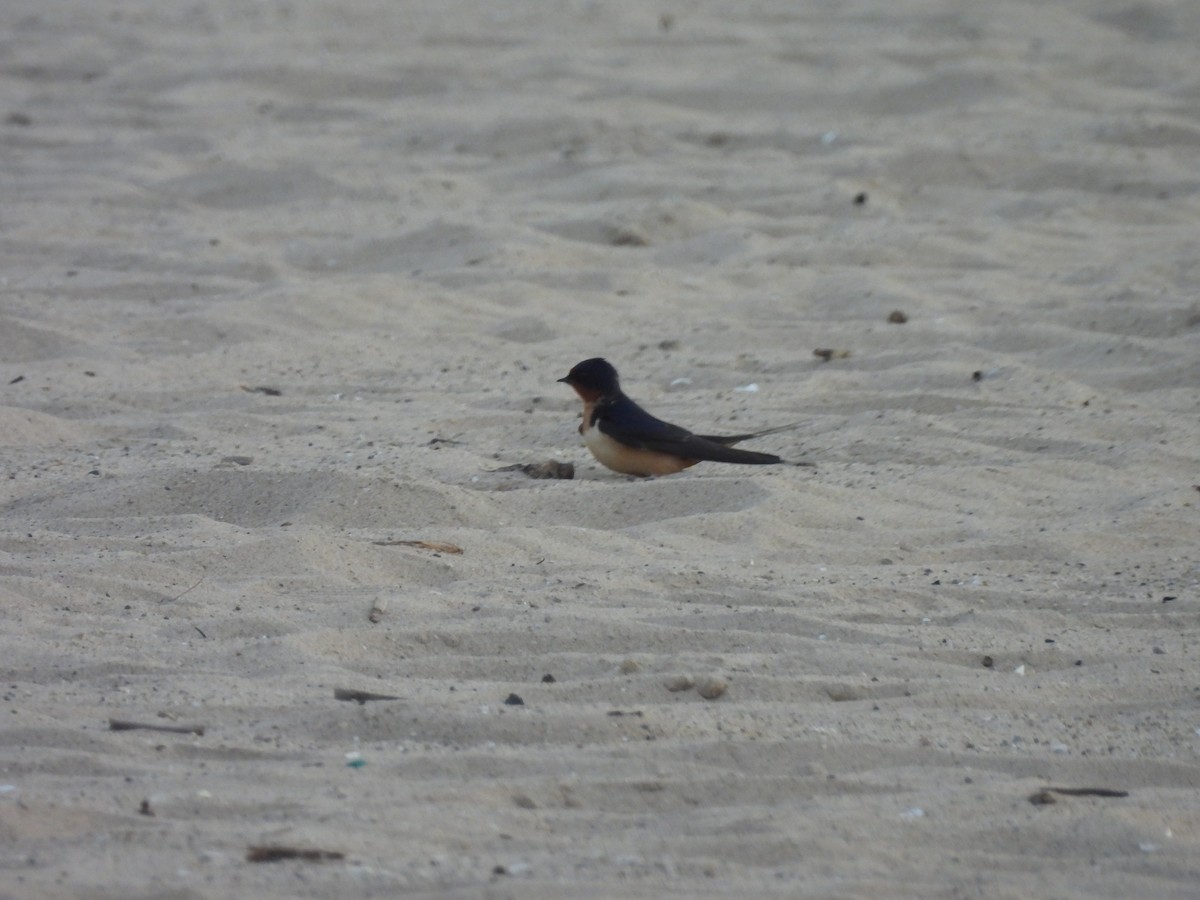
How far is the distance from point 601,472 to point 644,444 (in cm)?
29

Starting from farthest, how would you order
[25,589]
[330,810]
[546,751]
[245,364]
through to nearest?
[245,364]
[25,589]
[546,751]
[330,810]

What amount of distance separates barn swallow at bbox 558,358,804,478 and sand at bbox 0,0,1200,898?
8cm

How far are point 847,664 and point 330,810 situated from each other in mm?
1179

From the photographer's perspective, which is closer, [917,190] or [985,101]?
[917,190]

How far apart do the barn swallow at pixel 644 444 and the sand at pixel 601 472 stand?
0.25 ft

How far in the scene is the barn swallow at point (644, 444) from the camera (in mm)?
4699

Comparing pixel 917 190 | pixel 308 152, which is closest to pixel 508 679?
pixel 917 190

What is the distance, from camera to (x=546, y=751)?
2.88 m

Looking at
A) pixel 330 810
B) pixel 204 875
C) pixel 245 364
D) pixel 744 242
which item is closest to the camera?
pixel 204 875

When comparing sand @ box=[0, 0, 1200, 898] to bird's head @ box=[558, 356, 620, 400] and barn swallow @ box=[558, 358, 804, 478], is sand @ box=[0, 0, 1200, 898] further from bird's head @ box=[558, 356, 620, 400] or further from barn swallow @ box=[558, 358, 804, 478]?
bird's head @ box=[558, 356, 620, 400]

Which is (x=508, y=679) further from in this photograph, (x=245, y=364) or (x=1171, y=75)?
(x=1171, y=75)

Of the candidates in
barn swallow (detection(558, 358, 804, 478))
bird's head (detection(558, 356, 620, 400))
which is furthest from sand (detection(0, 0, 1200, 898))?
bird's head (detection(558, 356, 620, 400))

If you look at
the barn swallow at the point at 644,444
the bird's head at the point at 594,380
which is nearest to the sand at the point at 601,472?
the barn swallow at the point at 644,444

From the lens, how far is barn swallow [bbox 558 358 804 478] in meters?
4.70
